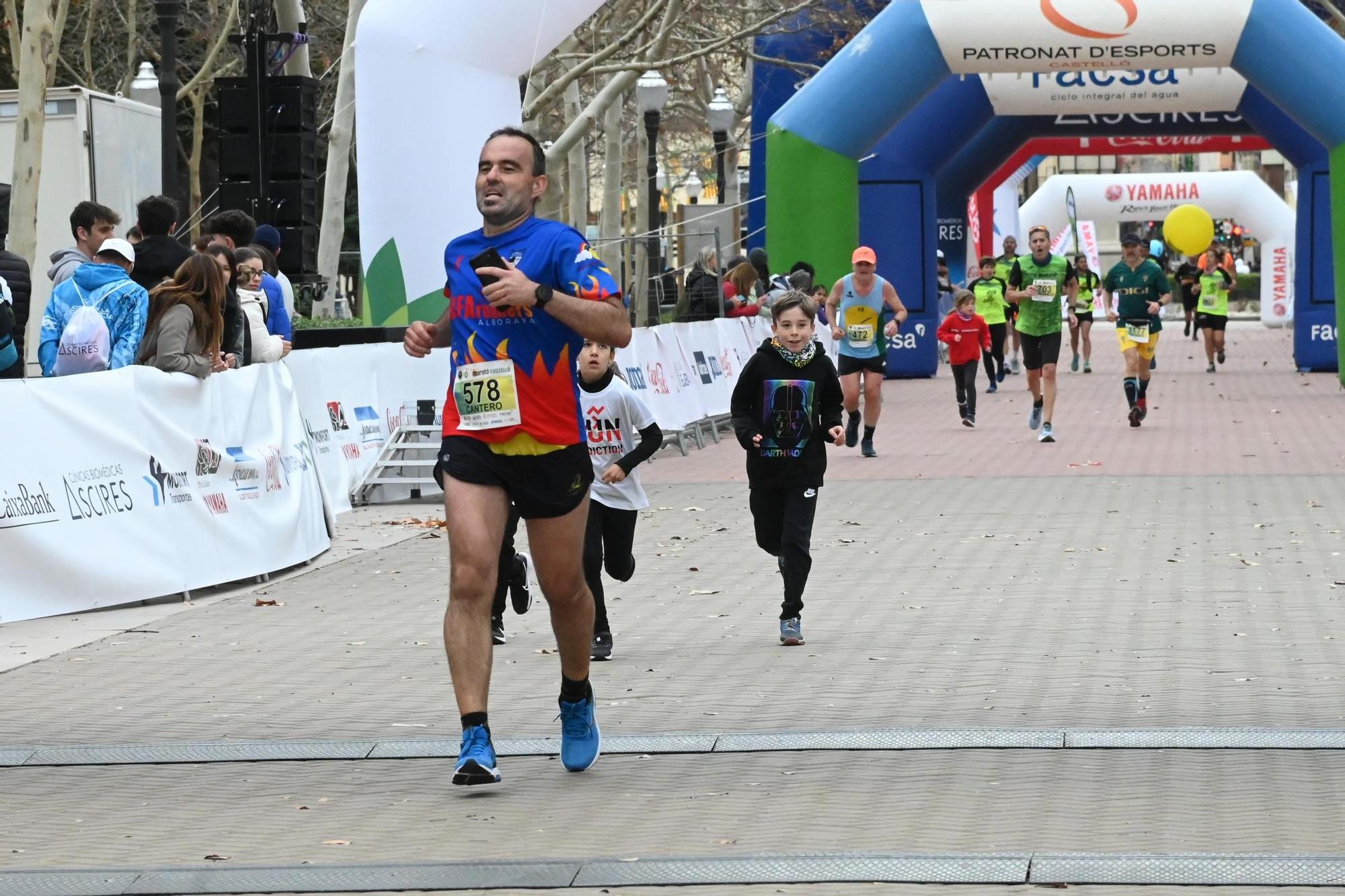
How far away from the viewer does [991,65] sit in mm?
23562

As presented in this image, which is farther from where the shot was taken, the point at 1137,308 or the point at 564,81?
the point at 564,81

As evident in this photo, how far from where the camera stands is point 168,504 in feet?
34.4

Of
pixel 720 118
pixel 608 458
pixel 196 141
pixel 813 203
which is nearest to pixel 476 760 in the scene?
pixel 608 458

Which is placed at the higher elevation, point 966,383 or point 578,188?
point 578,188

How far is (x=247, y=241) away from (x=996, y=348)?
15755mm

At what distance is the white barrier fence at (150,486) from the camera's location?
957 centimetres

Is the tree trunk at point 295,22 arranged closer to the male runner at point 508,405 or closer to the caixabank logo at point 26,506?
the caixabank logo at point 26,506

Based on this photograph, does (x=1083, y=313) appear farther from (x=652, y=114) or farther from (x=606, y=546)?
(x=606, y=546)

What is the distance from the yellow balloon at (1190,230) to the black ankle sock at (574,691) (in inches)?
1242

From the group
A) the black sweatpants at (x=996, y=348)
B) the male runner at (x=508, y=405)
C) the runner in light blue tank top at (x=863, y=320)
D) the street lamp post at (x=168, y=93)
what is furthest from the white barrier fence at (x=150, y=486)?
the black sweatpants at (x=996, y=348)

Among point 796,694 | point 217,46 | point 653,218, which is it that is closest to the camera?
point 796,694

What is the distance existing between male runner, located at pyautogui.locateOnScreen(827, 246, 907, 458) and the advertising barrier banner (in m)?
7.11

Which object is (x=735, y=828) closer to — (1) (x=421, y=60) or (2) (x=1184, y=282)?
(1) (x=421, y=60)

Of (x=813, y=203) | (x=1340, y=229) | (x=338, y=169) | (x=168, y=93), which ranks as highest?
(x=168, y=93)
